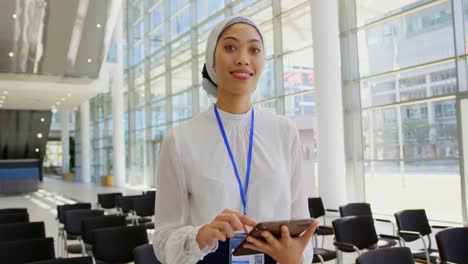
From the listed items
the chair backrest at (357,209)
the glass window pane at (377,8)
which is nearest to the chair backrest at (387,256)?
the chair backrest at (357,209)

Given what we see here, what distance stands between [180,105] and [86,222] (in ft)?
40.3

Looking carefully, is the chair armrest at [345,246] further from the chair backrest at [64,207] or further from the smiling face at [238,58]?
the chair backrest at [64,207]

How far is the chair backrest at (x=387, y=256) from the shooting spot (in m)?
2.95

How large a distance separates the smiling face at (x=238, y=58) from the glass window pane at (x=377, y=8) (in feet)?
28.0

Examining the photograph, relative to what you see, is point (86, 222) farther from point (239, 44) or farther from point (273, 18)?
point (273, 18)

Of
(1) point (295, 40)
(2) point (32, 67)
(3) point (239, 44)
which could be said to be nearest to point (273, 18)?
(1) point (295, 40)

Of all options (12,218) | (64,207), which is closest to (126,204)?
(64,207)

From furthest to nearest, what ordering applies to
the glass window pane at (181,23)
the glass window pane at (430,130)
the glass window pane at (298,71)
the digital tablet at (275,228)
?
the glass window pane at (181,23)
the glass window pane at (298,71)
the glass window pane at (430,130)
the digital tablet at (275,228)

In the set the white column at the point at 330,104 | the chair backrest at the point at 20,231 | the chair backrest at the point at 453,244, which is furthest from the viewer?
the white column at the point at 330,104

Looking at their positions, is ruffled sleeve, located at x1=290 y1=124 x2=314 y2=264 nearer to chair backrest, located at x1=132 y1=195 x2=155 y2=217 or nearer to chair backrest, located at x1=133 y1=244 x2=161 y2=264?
chair backrest, located at x1=133 y1=244 x2=161 y2=264

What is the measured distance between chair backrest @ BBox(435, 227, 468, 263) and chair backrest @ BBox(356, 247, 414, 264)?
771 millimetres

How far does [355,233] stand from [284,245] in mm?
4008

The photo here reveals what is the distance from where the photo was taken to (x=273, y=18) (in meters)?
11.8

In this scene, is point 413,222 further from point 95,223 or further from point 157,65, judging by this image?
point 157,65
